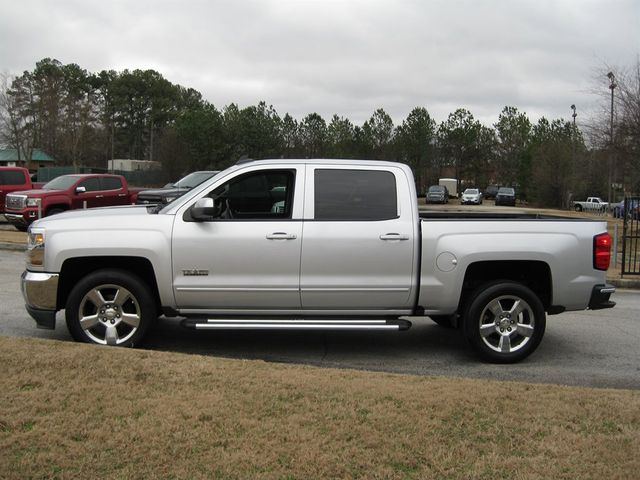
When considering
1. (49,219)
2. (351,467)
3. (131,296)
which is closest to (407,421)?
(351,467)

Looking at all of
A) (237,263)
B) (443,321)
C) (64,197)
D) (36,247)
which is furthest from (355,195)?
(64,197)

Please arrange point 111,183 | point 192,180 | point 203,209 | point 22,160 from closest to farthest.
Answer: point 203,209 → point 111,183 → point 192,180 → point 22,160

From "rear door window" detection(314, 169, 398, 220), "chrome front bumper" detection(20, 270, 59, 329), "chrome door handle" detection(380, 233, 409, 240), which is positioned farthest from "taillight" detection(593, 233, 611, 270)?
"chrome front bumper" detection(20, 270, 59, 329)

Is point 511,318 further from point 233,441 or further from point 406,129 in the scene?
point 406,129

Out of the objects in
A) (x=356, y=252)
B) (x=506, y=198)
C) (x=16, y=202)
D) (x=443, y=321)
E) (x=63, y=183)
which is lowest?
(x=443, y=321)

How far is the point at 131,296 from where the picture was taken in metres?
6.08

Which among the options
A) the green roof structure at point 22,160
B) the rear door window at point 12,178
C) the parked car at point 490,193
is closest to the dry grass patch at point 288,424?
the rear door window at point 12,178

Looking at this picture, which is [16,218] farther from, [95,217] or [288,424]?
[288,424]

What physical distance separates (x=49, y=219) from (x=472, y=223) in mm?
4091

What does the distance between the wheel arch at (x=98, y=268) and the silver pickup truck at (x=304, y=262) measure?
1 cm

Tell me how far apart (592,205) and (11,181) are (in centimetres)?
4424

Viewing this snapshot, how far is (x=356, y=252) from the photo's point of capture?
605 centimetres

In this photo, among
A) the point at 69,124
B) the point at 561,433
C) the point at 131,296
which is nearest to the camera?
the point at 561,433

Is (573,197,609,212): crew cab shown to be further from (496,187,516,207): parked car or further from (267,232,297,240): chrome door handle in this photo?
(267,232,297,240): chrome door handle
